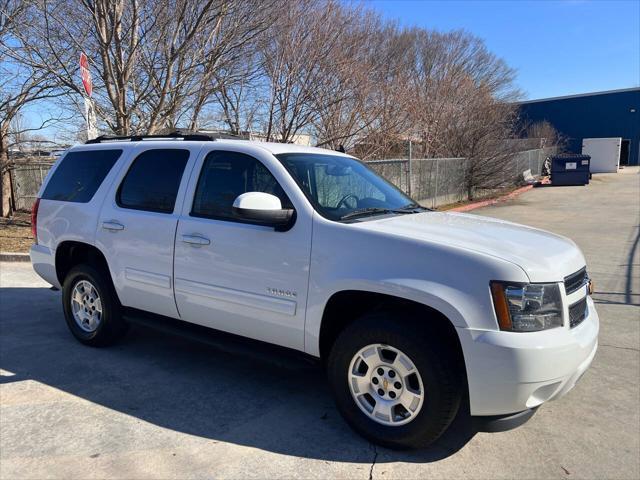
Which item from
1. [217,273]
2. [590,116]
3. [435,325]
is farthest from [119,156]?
[590,116]

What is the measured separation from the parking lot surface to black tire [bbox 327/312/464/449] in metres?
0.15

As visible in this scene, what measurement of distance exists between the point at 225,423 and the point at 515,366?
6.43ft

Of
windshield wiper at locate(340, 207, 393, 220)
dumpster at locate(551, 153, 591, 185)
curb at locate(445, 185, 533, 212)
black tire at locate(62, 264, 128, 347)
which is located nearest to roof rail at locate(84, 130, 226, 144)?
black tire at locate(62, 264, 128, 347)

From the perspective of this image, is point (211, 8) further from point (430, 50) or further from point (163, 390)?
point (430, 50)

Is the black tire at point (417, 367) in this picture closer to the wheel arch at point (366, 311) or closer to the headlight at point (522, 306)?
the wheel arch at point (366, 311)

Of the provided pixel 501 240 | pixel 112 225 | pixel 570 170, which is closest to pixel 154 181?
pixel 112 225

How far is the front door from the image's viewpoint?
11.3 feet

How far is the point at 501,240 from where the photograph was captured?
321cm

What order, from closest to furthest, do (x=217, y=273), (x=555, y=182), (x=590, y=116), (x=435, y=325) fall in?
1. (x=435, y=325)
2. (x=217, y=273)
3. (x=555, y=182)
4. (x=590, y=116)

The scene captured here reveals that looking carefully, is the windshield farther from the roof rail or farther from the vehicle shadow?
the vehicle shadow

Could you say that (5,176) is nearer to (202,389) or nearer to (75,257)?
(75,257)

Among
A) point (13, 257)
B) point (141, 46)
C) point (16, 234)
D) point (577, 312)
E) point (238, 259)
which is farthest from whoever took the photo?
point (16, 234)

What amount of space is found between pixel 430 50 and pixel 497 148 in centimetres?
1577

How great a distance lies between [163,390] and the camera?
13.2ft
